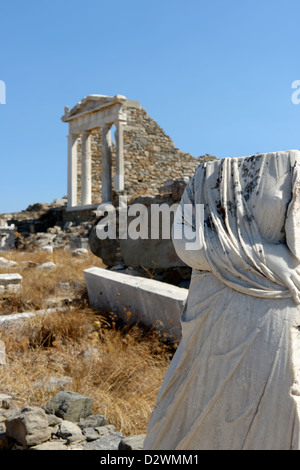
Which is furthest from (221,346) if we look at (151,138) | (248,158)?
(151,138)

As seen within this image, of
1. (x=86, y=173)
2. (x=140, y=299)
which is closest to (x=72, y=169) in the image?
(x=86, y=173)

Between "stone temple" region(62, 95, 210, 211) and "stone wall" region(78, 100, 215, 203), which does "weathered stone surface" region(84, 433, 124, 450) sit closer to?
"stone temple" region(62, 95, 210, 211)

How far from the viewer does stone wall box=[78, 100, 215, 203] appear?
67.1 ft

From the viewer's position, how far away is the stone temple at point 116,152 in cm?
1917

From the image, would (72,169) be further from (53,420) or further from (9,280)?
(53,420)

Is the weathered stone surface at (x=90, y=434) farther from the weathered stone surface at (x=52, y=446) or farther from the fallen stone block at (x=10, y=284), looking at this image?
the fallen stone block at (x=10, y=284)

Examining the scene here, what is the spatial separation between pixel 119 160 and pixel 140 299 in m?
14.6

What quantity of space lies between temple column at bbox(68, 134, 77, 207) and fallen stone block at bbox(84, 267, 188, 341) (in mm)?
14772

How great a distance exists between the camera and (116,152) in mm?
19391

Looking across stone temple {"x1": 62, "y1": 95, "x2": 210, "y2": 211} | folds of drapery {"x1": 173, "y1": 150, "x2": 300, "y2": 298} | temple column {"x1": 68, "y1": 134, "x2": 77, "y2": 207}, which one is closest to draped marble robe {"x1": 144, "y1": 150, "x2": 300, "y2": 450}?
folds of drapery {"x1": 173, "y1": 150, "x2": 300, "y2": 298}

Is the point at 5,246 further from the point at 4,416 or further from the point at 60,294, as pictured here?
the point at 4,416

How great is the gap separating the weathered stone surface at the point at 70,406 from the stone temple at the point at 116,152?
1442 centimetres
